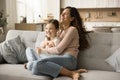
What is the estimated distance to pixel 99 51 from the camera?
2.35m

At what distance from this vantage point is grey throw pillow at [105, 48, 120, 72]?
2210mm

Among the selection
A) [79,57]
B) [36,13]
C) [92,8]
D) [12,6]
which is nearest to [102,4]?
[92,8]

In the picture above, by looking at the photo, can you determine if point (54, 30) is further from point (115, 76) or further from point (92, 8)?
point (92, 8)

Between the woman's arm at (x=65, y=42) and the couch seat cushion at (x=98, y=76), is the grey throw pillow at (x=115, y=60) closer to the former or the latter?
the couch seat cushion at (x=98, y=76)

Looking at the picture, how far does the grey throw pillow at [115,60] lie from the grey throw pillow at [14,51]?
107 cm

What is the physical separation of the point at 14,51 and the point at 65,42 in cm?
74

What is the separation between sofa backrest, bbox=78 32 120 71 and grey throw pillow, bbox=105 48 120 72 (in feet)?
0.15

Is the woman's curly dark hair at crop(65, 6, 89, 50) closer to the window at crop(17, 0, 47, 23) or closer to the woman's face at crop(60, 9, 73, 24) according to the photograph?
the woman's face at crop(60, 9, 73, 24)

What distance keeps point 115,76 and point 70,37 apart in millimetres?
638

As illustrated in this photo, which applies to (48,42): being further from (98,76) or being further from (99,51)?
(98,76)

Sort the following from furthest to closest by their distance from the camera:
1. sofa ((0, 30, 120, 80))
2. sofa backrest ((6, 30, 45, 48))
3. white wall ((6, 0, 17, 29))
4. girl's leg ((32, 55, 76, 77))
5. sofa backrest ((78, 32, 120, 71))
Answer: white wall ((6, 0, 17, 29)) < sofa backrest ((6, 30, 45, 48)) < sofa backrest ((78, 32, 120, 71)) < sofa ((0, 30, 120, 80)) < girl's leg ((32, 55, 76, 77))

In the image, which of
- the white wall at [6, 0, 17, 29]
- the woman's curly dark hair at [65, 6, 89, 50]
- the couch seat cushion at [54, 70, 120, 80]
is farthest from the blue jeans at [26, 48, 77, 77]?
the white wall at [6, 0, 17, 29]

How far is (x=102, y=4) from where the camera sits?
695 centimetres

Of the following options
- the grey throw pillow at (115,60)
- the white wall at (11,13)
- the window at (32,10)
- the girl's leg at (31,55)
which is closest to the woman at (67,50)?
the girl's leg at (31,55)
